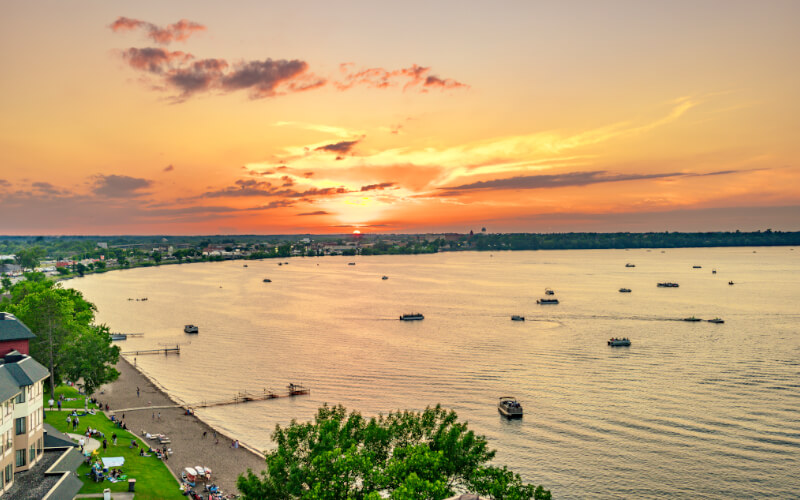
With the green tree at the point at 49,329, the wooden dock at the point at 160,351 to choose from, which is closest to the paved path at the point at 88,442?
the green tree at the point at 49,329

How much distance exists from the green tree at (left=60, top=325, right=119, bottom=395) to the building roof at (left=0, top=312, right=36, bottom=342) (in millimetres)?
23447

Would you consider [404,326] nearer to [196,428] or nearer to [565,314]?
[565,314]

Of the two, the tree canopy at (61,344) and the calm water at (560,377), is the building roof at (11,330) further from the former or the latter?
the calm water at (560,377)

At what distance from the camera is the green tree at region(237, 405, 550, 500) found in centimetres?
2873

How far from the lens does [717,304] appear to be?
6471 inches

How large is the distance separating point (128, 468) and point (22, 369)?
15606 millimetres

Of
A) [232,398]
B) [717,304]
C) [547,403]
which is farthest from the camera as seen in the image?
[717,304]

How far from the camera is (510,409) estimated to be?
227ft

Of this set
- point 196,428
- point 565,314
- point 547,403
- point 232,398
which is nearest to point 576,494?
point 547,403

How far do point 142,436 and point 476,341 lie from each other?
75.0 m

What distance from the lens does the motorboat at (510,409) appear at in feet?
226

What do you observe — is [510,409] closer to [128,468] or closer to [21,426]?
[128,468]

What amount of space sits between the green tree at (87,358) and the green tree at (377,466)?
45.3 m

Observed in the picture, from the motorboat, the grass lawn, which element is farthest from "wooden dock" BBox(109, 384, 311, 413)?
the motorboat
